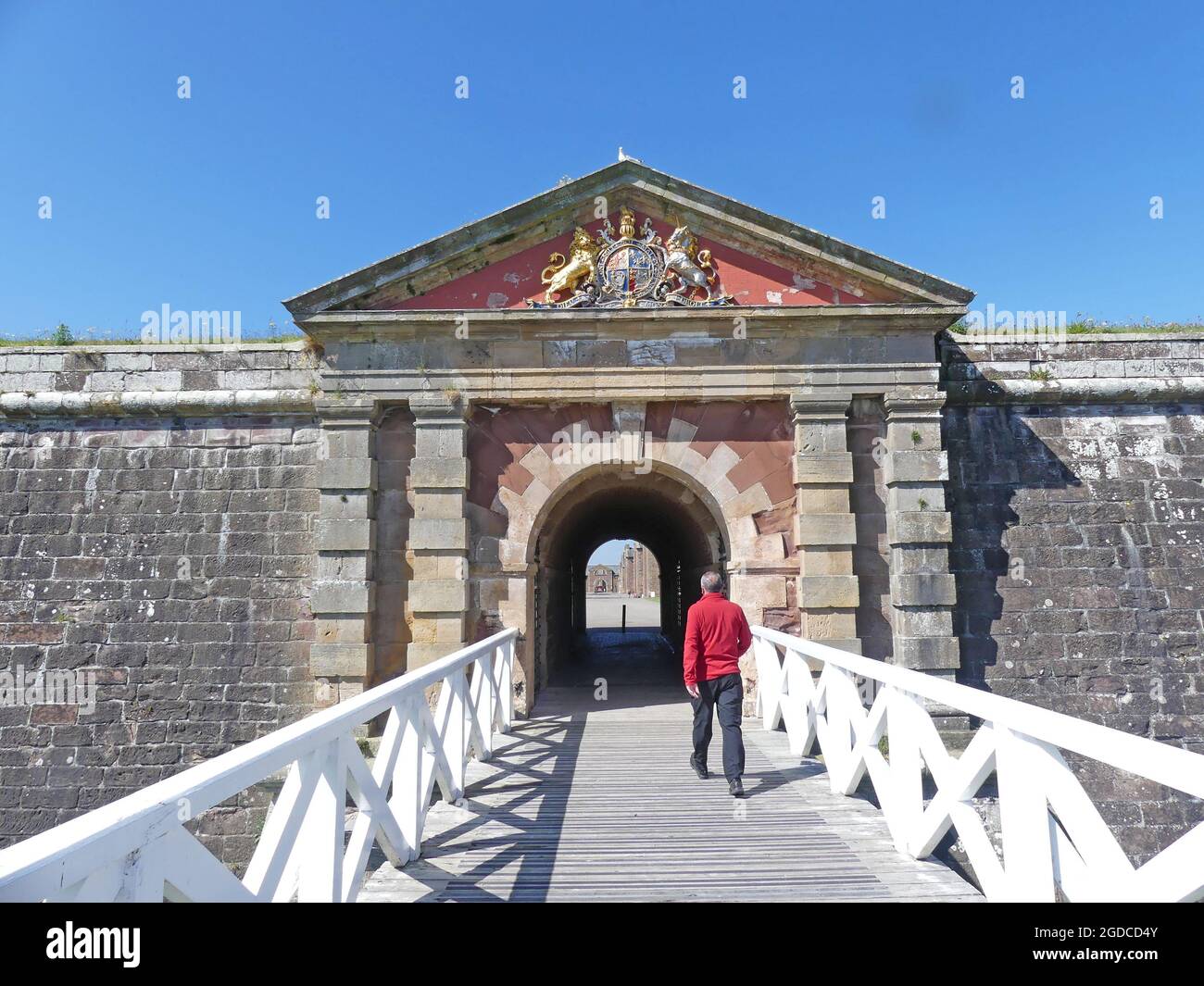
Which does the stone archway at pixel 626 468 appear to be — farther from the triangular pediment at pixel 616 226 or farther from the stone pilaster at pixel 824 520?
the triangular pediment at pixel 616 226

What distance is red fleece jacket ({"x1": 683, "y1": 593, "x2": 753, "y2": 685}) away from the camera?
216 inches

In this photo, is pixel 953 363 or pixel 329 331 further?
pixel 953 363

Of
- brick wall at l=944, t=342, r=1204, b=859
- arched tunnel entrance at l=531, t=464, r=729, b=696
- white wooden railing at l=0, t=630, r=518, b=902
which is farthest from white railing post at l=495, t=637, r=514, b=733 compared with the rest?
brick wall at l=944, t=342, r=1204, b=859

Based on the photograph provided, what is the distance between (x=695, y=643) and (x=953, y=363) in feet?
17.8

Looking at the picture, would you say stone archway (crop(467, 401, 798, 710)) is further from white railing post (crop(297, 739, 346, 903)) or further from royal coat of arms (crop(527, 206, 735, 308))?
white railing post (crop(297, 739, 346, 903))

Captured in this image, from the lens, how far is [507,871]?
394 centimetres

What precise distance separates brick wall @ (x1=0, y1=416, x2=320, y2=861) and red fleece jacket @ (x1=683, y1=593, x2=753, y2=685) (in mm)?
4763

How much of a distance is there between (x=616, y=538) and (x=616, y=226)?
32.5 ft

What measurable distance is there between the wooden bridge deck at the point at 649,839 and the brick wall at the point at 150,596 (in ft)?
11.5

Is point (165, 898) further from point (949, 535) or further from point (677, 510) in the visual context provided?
point (677, 510)

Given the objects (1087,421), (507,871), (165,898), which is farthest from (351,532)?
(1087,421)
